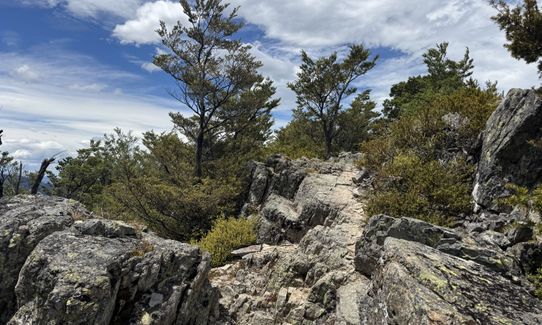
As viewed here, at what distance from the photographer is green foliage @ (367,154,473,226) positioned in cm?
1168

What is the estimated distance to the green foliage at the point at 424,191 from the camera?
11.7 m

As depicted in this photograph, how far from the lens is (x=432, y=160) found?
1417 cm

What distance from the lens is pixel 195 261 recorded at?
33.7 ft

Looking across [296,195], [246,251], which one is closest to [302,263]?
→ [246,251]

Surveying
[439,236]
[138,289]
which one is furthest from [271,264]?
[439,236]

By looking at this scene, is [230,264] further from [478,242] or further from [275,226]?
[478,242]

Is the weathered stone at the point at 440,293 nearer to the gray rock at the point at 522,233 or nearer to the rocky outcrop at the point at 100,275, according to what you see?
the gray rock at the point at 522,233

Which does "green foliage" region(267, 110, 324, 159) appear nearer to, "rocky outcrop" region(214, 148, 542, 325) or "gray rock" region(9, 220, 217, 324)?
"rocky outcrop" region(214, 148, 542, 325)

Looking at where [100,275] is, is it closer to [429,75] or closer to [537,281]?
[537,281]

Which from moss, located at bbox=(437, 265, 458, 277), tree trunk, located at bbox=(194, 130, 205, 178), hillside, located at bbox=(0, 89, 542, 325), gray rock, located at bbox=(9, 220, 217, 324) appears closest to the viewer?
hillside, located at bbox=(0, 89, 542, 325)

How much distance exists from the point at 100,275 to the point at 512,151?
12.0 metres

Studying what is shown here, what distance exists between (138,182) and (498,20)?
17764 millimetres

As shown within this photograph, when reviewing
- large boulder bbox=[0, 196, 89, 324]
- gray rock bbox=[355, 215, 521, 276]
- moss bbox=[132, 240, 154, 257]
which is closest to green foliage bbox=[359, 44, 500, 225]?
gray rock bbox=[355, 215, 521, 276]

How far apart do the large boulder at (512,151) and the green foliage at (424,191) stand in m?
Result: 0.66
